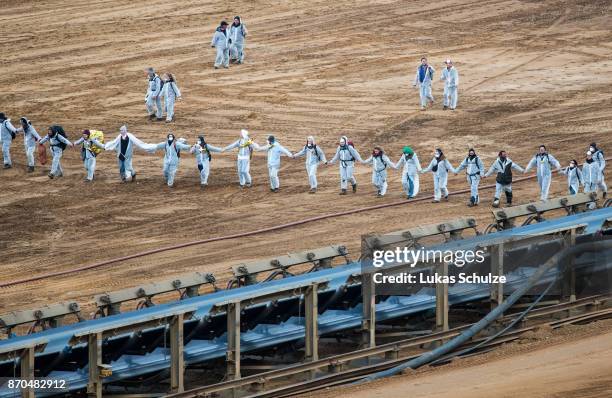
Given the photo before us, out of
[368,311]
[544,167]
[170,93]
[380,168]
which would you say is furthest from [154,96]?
[368,311]

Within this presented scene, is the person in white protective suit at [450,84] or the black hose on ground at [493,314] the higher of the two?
the person in white protective suit at [450,84]

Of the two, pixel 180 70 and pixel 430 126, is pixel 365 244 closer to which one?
pixel 430 126

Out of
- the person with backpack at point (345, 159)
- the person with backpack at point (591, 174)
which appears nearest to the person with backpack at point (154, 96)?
the person with backpack at point (345, 159)

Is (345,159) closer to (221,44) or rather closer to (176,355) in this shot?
(221,44)

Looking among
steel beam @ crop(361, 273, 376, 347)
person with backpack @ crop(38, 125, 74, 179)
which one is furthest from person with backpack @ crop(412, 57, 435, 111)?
steel beam @ crop(361, 273, 376, 347)

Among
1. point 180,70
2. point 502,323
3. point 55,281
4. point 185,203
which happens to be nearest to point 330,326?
point 502,323

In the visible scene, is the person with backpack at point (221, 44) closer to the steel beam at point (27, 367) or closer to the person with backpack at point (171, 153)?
the person with backpack at point (171, 153)

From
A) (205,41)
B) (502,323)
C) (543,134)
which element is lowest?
(502,323)
